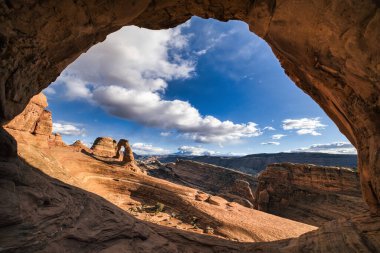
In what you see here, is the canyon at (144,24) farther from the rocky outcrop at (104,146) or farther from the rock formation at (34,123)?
the rocky outcrop at (104,146)

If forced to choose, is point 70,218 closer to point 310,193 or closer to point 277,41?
point 277,41

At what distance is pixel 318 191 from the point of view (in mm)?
44500

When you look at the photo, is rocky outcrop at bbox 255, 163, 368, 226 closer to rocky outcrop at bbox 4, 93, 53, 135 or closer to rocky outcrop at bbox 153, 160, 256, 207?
rocky outcrop at bbox 153, 160, 256, 207

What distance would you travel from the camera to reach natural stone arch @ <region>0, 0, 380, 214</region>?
23.4 feet

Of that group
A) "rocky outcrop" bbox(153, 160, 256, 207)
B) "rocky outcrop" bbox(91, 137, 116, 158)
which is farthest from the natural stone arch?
"rocky outcrop" bbox(153, 160, 256, 207)

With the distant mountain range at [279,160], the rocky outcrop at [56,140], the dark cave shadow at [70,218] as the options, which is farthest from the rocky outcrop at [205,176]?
the distant mountain range at [279,160]

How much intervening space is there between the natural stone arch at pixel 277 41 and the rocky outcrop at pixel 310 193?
3696cm

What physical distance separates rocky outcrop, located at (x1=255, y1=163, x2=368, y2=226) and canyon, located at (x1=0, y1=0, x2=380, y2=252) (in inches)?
1402

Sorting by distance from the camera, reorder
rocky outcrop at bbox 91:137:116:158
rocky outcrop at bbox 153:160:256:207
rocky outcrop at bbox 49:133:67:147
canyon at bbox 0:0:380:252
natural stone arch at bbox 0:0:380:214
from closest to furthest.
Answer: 1. canyon at bbox 0:0:380:252
2. natural stone arch at bbox 0:0:380:214
3. rocky outcrop at bbox 49:133:67:147
4. rocky outcrop at bbox 91:137:116:158
5. rocky outcrop at bbox 153:160:256:207

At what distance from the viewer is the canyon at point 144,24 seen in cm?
685

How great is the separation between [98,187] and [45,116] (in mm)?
14337

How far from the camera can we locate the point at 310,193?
147 feet

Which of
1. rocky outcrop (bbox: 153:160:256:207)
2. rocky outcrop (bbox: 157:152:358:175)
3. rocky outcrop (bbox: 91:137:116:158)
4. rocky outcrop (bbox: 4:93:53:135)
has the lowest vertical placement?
rocky outcrop (bbox: 153:160:256:207)

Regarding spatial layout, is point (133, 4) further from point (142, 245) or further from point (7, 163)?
point (142, 245)
